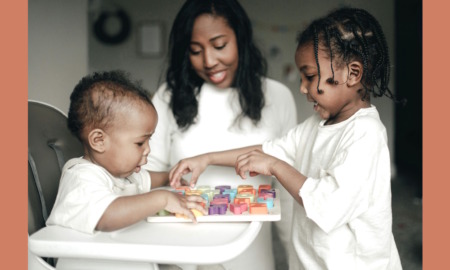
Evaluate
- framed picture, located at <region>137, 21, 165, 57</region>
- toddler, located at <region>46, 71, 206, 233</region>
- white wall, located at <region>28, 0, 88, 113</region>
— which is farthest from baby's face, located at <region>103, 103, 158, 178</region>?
framed picture, located at <region>137, 21, 165, 57</region>

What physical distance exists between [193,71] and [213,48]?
0.18 metres

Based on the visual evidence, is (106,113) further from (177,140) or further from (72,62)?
(72,62)

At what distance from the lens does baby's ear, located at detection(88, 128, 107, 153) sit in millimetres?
1096

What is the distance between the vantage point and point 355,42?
1148mm

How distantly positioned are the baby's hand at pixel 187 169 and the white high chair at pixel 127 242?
10.3 inches

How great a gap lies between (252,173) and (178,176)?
A: 0.20 meters

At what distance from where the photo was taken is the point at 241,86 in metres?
1.57

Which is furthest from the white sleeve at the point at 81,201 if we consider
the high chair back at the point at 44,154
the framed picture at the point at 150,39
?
the framed picture at the point at 150,39

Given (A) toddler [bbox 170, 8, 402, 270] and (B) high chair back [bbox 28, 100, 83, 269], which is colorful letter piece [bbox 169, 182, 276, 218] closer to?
(A) toddler [bbox 170, 8, 402, 270]

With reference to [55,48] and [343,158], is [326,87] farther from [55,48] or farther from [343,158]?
[55,48]

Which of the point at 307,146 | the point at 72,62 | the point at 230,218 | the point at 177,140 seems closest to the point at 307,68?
the point at 307,146

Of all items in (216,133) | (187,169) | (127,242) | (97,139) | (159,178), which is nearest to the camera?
(127,242)

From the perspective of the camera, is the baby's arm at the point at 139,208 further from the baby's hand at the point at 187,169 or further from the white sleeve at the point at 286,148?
the white sleeve at the point at 286,148

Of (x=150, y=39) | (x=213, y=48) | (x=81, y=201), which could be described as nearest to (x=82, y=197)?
(x=81, y=201)
